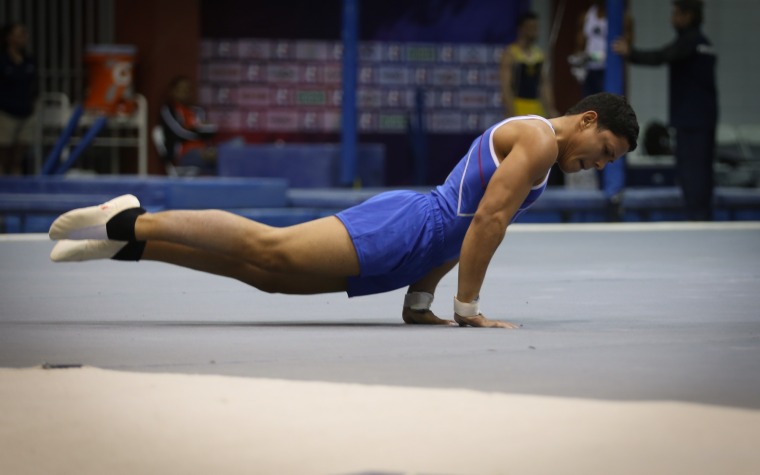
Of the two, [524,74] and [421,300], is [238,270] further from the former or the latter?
[524,74]

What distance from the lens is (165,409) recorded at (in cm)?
272

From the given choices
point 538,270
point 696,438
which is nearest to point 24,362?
point 696,438

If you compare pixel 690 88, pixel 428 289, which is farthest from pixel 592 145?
pixel 690 88

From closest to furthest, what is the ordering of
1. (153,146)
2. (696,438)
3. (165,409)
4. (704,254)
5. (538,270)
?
(696,438), (165,409), (538,270), (704,254), (153,146)

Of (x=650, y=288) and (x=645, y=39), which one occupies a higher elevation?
(x=645, y=39)

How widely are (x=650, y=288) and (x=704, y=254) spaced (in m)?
1.58

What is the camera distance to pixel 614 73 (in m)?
9.79

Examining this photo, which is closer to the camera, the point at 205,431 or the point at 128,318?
the point at 205,431

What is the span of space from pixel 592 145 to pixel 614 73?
6.04 metres

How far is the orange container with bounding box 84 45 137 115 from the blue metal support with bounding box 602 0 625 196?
4.49 metres

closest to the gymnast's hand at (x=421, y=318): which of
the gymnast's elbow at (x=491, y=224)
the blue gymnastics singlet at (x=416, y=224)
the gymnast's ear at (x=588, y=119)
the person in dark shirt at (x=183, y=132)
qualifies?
the blue gymnastics singlet at (x=416, y=224)

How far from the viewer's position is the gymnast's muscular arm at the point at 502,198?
149 inches

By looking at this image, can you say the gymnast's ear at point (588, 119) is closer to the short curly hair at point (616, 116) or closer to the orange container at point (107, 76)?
the short curly hair at point (616, 116)

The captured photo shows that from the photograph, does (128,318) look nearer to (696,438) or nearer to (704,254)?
(696,438)
